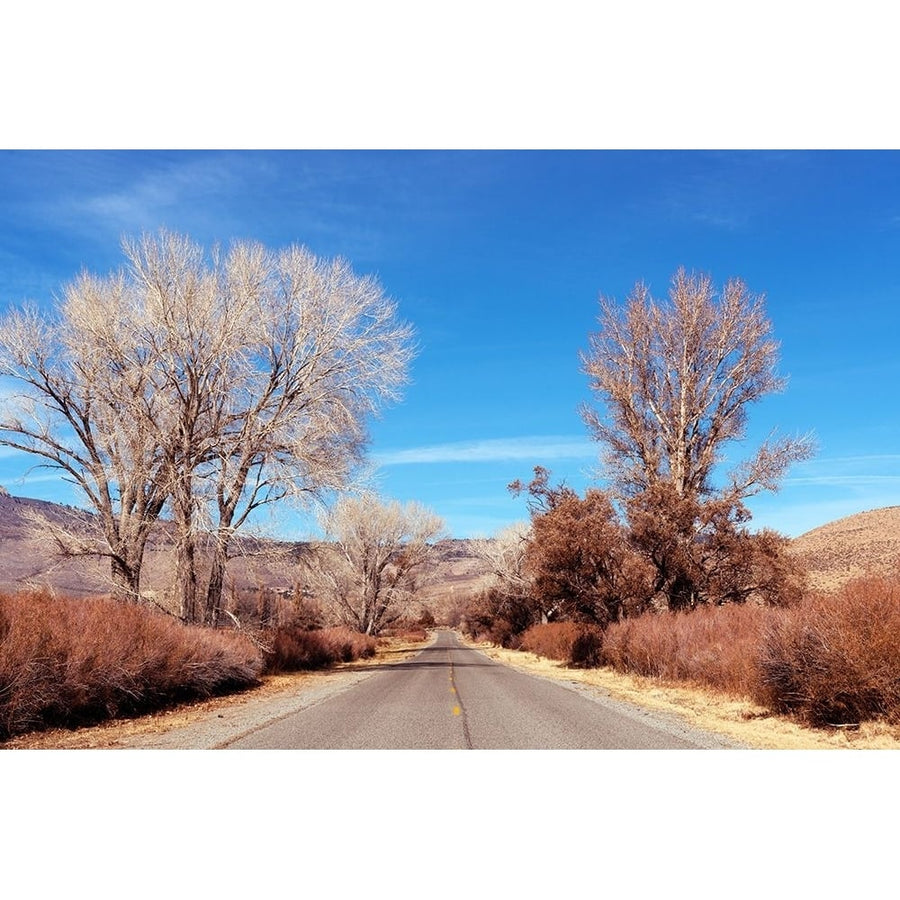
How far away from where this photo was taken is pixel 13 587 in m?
14.6

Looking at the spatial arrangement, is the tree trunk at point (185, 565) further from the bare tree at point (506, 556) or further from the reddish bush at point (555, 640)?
the bare tree at point (506, 556)

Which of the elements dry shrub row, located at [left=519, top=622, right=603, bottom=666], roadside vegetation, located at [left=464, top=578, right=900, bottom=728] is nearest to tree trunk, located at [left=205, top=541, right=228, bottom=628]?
roadside vegetation, located at [left=464, top=578, right=900, bottom=728]

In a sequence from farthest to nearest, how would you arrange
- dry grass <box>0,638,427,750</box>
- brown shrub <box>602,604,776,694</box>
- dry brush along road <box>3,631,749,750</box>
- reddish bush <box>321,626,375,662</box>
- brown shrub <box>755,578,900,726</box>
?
1. reddish bush <box>321,626,375,662</box>
2. brown shrub <box>602,604,776,694</box>
3. brown shrub <box>755,578,900,726</box>
4. dry grass <box>0,638,427,750</box>
5. dry brush along road <box>3,631,749,750</box>

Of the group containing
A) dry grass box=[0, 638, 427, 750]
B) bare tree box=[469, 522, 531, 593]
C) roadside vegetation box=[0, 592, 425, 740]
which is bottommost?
dry grass box=[0, 638, 427, 750]

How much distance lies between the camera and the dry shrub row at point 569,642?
102ft

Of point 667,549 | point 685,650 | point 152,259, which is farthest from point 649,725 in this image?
point 152,259

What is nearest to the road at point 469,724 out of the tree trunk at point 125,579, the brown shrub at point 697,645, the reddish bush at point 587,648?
the brown shrub at point 697,645

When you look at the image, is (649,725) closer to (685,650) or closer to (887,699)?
(887,699)

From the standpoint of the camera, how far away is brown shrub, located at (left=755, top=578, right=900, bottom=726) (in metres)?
10.9

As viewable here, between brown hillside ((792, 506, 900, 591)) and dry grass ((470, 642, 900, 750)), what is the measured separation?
39.2 feet

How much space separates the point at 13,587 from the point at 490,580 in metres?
51.3

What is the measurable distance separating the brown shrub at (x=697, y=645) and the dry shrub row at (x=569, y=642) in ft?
11.3

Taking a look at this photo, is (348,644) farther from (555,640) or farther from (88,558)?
(88,558)

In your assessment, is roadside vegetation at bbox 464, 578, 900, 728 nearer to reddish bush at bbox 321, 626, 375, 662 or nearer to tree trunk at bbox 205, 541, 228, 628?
→ tree trunk at bbox 205, 541, 228, 628
